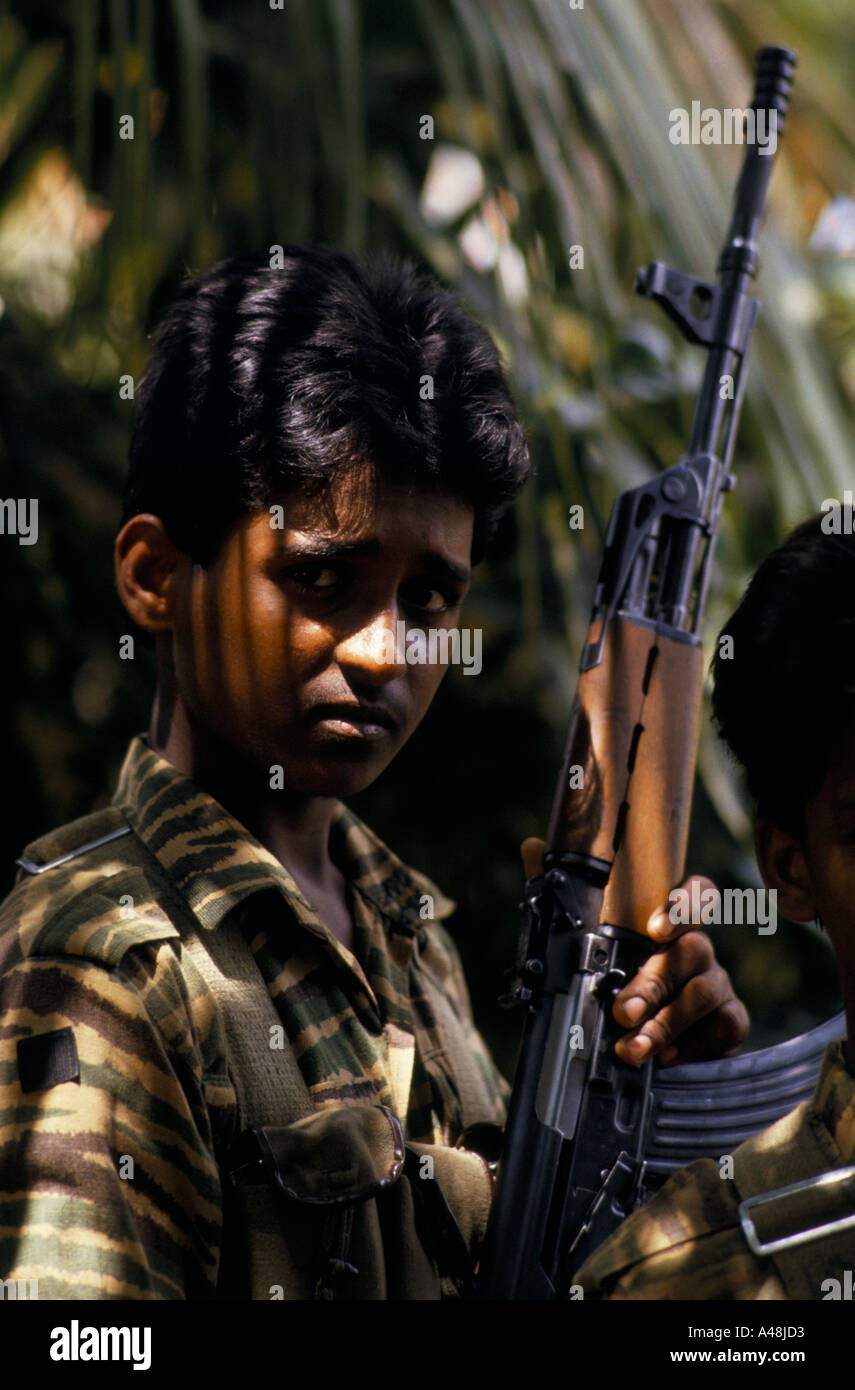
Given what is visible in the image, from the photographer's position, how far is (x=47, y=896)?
1397 mm

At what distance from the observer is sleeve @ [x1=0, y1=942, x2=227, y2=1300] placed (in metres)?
1.21

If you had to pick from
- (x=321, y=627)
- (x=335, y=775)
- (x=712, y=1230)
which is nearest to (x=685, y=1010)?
(x=712, y=1230)

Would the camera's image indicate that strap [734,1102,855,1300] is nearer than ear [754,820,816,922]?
Yes

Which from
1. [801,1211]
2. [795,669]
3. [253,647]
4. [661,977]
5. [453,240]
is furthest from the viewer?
[453,240]

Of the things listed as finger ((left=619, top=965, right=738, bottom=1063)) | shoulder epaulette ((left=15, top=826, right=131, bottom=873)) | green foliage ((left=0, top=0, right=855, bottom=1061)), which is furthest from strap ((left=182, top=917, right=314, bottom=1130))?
green foliage ((left=0, top=0, right=855, bottom=1061))

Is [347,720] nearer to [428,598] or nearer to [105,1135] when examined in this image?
[428,598]

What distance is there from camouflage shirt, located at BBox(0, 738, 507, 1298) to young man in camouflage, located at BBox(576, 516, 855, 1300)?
36cm

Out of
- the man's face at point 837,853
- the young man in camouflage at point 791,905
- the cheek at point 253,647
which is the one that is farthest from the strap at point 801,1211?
the cheek at point 253,647

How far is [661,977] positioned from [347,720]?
1.50 ft

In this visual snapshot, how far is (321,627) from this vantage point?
1.46m

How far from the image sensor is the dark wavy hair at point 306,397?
1.50 meters

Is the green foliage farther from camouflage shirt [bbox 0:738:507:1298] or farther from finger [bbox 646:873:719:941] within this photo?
camouflage shirt [bbox 0:738:507:1298]

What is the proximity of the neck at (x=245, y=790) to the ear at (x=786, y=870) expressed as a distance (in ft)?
1.67
